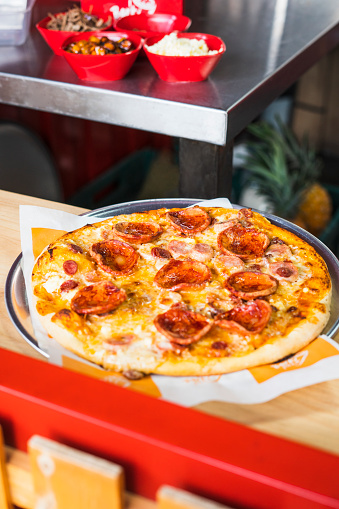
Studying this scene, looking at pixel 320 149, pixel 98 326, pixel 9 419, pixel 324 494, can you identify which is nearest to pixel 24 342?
pixel 98 326

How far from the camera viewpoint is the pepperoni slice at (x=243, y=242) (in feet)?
3.68

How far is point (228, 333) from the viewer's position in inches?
36.6

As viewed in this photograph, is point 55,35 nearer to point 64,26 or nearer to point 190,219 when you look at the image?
point 64,26

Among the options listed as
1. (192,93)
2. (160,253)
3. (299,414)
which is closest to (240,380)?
(299,414)

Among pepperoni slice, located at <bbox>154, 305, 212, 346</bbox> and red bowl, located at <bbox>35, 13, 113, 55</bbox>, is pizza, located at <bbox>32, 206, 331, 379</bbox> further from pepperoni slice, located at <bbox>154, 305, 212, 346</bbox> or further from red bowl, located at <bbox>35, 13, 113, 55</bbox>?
red bowl, located at <bbox>35, 13, 113, 55</bbox>

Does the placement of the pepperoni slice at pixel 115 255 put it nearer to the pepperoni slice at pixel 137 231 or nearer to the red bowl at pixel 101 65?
the pepperoni slice at pixel 137 231

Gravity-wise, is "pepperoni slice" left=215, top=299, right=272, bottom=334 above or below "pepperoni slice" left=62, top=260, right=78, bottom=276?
above

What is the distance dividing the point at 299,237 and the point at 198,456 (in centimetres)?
71

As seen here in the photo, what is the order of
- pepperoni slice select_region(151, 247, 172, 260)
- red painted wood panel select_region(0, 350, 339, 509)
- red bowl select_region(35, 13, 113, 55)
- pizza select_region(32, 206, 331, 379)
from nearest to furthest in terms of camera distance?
red painted wood panel select_region(0, 350, 339, 509)
pizza select_region(32, 206, 331, 379)
pepperoni slice select_region(151, 247, 172, 260)
red bowl select_region(35, 13, 113, 55)

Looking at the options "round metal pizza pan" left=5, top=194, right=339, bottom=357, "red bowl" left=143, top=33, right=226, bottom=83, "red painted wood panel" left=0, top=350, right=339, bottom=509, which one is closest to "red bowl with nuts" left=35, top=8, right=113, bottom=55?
"red bowl" left=143, top=33, right=226, bottom=83

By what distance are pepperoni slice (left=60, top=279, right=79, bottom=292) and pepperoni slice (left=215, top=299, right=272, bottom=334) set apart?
28cm

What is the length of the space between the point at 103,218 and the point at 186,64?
0.54 meters

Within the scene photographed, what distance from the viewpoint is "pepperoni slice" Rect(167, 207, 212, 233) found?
1.18 metres

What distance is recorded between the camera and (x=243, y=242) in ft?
3.75
